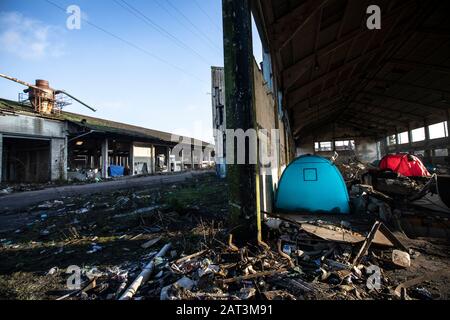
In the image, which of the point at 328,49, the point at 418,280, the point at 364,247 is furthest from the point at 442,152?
the point at 418,280

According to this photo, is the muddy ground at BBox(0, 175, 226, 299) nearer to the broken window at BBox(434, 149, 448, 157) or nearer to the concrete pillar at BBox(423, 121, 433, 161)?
the concrete pillar at BBox(423, 121, 433, 161)

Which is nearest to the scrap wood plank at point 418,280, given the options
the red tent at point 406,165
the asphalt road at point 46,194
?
the red tent at point 406,165

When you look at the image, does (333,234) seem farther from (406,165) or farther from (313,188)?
(406,165)

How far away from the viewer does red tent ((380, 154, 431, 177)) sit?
7148 mm

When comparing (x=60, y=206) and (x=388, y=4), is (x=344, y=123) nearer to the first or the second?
(x=388, y=4)

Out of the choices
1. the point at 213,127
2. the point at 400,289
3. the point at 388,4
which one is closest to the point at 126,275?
the point at 400,289

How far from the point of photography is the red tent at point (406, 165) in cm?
715

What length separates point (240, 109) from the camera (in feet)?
9.67

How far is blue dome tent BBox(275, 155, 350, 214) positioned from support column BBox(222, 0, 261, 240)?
8.45ft

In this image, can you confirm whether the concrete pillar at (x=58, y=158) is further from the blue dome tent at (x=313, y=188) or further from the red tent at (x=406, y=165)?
the red tent at (x=406, y=165)

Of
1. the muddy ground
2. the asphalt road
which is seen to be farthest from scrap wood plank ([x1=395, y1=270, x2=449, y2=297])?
the asphalt road

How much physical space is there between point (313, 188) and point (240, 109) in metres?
3.20

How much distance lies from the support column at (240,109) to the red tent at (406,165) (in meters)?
6.57

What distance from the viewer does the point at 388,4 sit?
21.7ft
